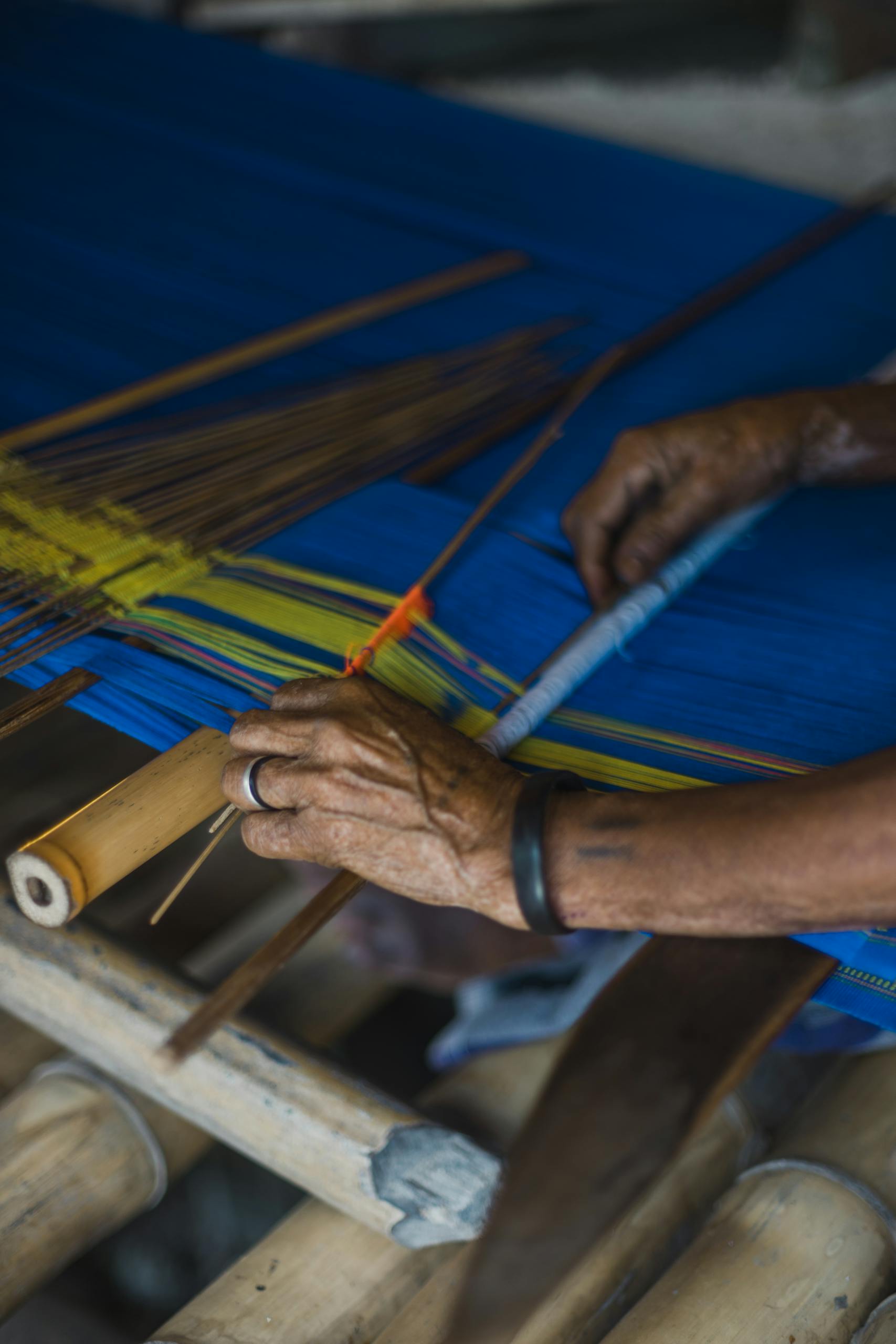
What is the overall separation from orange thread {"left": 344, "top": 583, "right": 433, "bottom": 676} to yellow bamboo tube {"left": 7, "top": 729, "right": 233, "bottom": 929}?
21 cm

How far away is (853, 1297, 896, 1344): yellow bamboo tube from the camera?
1.12 metres

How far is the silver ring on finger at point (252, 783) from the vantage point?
3.41 ft

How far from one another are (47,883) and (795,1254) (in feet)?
2.81

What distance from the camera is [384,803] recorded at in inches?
39.5

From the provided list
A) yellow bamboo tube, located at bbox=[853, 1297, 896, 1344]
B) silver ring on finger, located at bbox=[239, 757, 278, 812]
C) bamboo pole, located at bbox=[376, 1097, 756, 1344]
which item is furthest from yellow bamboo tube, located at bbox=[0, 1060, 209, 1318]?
yellow bamboo tube, located at bbox=[853, 1297, 896, 1344]

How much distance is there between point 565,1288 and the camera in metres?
1.23

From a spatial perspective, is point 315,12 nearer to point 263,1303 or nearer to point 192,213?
point 192,213

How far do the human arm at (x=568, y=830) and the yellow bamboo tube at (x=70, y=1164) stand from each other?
1.94 feet

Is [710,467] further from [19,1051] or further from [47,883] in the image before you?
[19,1051]

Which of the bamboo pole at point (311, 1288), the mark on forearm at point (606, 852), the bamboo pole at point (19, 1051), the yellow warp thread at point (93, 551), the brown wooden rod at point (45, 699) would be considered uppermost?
the yellow warp thread at point (93, 551)

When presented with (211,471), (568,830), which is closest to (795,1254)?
(568,830)

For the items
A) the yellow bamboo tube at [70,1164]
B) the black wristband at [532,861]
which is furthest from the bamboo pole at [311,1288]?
the black wristband at [532,861]

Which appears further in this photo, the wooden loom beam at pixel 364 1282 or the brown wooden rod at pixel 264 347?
the brown wooden rod at pixel 264 347

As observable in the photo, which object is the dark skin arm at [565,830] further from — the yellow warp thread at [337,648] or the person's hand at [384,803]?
the yellow warp thread at [337,648]
